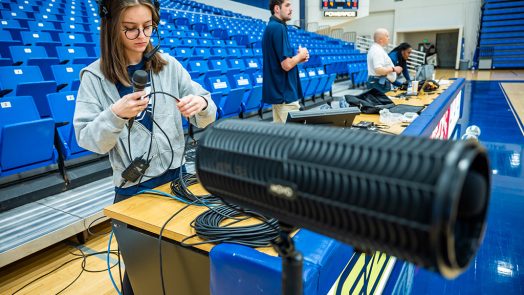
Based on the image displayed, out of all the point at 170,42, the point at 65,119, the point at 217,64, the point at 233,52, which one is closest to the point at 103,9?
the point at 65,119

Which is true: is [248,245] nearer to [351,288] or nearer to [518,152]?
[351,288]

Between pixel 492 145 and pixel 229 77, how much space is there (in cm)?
328

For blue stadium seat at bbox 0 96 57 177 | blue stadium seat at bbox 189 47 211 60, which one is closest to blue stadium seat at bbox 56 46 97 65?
blue stadium seat at bbox 0 96 57 177

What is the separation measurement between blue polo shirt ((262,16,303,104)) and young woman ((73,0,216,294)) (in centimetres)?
119

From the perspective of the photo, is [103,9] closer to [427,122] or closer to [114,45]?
[114,45]

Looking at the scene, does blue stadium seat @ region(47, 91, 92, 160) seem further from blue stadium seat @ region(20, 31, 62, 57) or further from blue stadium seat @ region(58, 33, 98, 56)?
blue stadium seat @ region(58, 33, 98, 56)

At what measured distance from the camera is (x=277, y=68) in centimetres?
240

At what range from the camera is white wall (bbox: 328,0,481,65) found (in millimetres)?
13969

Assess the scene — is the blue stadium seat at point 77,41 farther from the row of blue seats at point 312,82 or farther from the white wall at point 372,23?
the white wall at point 372,23

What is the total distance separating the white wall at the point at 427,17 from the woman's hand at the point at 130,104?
1495cm

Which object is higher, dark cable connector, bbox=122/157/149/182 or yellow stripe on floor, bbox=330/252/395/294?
dark cable connector, bbox=122/157/149/182

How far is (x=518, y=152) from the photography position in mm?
3432

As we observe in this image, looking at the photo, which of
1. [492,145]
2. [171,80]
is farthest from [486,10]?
[171,80]

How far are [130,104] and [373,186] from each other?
2.36 feet
